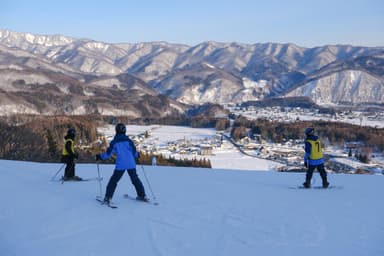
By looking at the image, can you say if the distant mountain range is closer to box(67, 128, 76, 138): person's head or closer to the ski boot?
box(67, 128, 76, 138): person's head

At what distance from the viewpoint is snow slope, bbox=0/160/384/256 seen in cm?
462

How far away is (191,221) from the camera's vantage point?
18.6 feet

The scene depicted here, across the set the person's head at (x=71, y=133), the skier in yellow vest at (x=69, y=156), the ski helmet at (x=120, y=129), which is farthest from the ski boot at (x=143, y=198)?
the person's head at (x=71, y=133)

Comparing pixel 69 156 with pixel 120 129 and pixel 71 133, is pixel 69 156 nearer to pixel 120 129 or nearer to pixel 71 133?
pixel 71 133

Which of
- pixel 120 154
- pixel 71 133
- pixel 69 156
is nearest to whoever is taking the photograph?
pixel 120 154

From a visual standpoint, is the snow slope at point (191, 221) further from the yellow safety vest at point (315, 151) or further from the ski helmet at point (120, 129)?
the ski helmet at point (120, 129)

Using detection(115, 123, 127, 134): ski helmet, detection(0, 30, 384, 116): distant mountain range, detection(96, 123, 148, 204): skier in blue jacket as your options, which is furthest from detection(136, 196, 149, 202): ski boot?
detection(0, 30, 384, 116): distant mountain range

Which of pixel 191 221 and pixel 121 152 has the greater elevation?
pixel 121 152

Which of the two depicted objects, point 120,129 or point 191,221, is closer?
point 191,221

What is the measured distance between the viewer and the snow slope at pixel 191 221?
462cm

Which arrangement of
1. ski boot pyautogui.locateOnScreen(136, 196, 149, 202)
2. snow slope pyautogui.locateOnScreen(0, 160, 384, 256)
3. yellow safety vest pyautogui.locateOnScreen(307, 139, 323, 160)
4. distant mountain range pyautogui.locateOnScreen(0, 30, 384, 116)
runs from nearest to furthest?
snow slope pyautogui.locateOnScreen(0, 160, 384, 256)
ski boot pyautogui.locateOnScreen(136, 196, 149, 202)
yellow safety vest pyautogui.locateOnScreen(307, 139, 323, 160)
distant mountain range pyautogui.locateOnScreen(0, 30, 384, 116)

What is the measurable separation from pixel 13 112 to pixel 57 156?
62.3m

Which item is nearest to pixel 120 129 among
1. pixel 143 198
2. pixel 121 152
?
pixel 121 152

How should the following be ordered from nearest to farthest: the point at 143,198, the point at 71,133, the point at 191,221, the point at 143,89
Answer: the point at 191,221
the point at 143,198
the point at 71,133
the point at 143,89
